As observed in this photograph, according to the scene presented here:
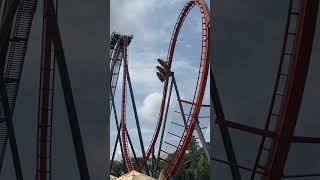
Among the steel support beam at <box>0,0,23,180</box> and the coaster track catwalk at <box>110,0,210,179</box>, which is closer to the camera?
the steel support beam at <box>0,0,23,180</box>

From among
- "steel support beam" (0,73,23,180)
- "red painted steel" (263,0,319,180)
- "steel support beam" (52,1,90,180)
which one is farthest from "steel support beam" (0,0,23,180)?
"red painted steel" (263,0,319,180)

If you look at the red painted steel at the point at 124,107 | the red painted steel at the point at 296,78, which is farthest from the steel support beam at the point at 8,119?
the red painted steel at the point at 124,107

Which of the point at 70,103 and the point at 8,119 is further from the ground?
the point at 70,103

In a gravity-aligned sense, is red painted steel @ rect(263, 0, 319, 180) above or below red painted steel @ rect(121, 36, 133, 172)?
above

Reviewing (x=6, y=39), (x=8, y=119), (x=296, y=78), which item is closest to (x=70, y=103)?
(x=8, y=119)

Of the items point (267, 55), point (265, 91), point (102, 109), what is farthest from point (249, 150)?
point (102, 109)

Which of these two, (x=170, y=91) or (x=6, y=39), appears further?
(x=170, y=91)

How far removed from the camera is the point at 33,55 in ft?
53.9

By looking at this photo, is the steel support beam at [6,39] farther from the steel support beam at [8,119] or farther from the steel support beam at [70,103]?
the steel support beam at [70,103]

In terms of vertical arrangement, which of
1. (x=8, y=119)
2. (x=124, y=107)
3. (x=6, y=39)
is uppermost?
(x=6, y=39)

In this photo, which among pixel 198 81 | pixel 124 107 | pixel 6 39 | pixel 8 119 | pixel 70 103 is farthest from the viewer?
pixel 124 107

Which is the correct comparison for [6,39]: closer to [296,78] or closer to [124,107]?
[296,78]

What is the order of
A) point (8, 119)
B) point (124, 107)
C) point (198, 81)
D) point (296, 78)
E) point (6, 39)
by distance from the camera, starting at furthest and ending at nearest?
1. point (124, 107)
2. point (198, 81)
3. point (8, 119)
4. point (6, 39)
5. point (296, 78)

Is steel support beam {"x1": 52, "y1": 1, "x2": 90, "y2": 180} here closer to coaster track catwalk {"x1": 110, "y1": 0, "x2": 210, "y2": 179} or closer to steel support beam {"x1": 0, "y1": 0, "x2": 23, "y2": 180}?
steel support beam {"x1": 0, "y1": 0, "x2": 23, "y2": 180}
